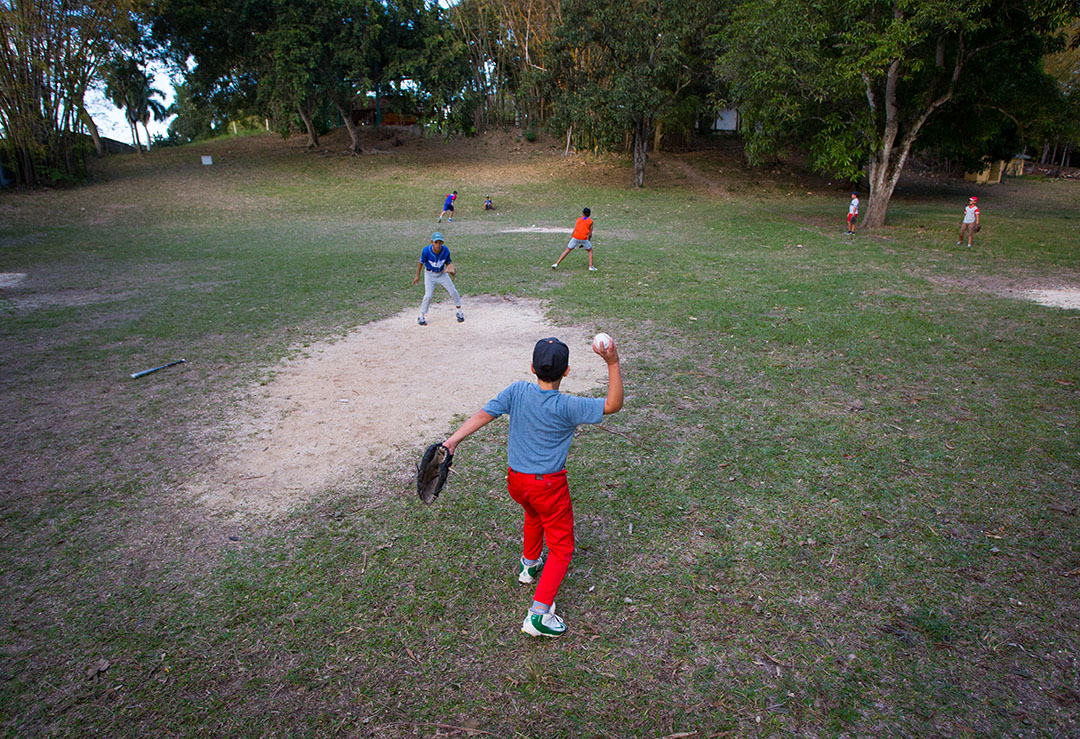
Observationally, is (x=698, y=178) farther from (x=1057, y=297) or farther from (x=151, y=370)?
(x=151, y=370)

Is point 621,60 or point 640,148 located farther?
point 640,148

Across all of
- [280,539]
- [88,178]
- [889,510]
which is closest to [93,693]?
[280,539]

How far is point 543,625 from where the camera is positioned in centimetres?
354

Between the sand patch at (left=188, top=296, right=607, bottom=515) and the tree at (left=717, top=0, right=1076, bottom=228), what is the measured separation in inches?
539

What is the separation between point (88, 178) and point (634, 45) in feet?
88.0

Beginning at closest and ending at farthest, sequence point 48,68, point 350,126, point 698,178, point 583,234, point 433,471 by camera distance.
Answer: point 433,471
point 583,234
point 48,68
point 698,178
point 350,126

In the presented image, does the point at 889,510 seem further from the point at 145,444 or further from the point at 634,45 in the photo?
the point at 634,45

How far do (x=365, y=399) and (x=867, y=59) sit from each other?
16779 mm

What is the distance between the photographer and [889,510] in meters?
4.79

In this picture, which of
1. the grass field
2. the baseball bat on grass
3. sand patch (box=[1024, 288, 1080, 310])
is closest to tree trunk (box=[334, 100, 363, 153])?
the grass field

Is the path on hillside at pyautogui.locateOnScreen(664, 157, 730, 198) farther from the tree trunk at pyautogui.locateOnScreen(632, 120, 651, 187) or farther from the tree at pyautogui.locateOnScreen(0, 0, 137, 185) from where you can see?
the tree at pyautogui.locateOnScreen(0, 0, 137, 185)

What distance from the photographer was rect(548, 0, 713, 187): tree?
2644cm

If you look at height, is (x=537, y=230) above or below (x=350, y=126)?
below

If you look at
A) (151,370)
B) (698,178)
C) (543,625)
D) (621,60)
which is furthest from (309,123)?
(543,625)
